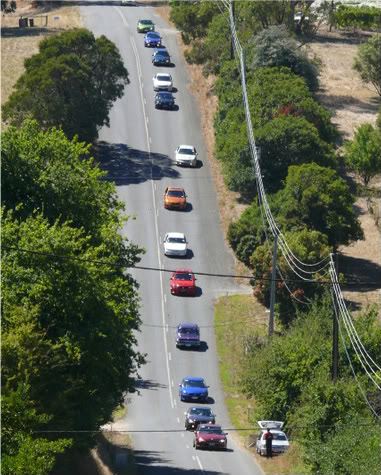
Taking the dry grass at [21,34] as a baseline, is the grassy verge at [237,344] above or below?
below

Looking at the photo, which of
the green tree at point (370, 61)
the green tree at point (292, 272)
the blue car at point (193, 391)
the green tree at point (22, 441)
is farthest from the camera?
the green tree at point (370, 61)

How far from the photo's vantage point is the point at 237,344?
69688 millimetres

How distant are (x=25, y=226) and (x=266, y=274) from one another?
91.3 ft

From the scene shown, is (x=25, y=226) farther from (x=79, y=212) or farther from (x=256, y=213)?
(x=256, y=213)

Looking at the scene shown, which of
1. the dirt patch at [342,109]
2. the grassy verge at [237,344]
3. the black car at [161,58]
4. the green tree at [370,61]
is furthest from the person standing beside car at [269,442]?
the black car at [161,58]

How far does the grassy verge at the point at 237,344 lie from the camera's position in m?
61.1

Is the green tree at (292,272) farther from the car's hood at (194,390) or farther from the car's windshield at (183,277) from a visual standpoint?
the car's hood at (194,390)

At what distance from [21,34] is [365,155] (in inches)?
1793

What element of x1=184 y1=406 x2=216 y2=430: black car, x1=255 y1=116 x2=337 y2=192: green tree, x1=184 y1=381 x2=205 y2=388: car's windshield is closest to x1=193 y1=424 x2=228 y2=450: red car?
x1=184 y1=406 x2=216 y2=430: black car

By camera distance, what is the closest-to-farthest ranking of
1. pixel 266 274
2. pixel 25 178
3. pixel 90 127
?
1. pixel 25 178
2. pixel 266 274
3. pixel 90 127

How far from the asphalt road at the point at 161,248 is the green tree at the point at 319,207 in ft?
16.6

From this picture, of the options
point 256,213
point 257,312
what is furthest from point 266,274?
point 256,213

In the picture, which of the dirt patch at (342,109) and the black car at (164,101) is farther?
the black car at (164,101)

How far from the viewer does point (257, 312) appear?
72688 millimetres
